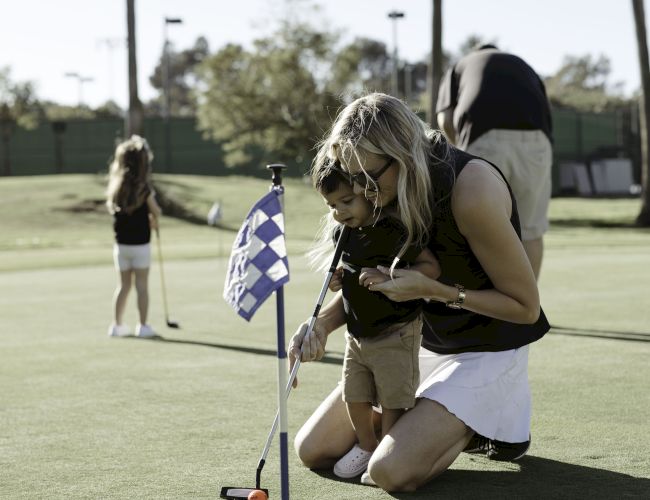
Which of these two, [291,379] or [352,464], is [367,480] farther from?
[291,379]

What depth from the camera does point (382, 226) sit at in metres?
4.28

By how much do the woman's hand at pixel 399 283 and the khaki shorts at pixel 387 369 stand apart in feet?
1.20

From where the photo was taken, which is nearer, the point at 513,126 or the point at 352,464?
the point at 352,464

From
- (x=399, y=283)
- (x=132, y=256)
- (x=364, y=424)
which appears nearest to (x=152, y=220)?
(x=132, y=256)

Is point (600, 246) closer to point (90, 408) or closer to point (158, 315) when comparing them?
point (158, 315)

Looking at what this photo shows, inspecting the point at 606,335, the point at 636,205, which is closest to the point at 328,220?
the point at 606,335

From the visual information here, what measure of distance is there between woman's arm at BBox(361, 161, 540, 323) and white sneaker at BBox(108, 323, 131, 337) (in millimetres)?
5041

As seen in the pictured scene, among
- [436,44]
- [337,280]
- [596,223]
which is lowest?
[596,223]

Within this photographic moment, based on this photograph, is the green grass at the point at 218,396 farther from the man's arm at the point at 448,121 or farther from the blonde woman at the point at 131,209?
the man's arm at the point at 448,121

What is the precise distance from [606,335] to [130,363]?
3.23 m

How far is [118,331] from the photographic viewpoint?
8773 millimetres

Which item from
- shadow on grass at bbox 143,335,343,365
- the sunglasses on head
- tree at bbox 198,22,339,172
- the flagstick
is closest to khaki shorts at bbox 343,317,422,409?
the sunglasses on head

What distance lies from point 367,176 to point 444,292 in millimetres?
502

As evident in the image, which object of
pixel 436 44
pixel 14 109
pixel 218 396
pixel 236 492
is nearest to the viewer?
pixel 236 492
